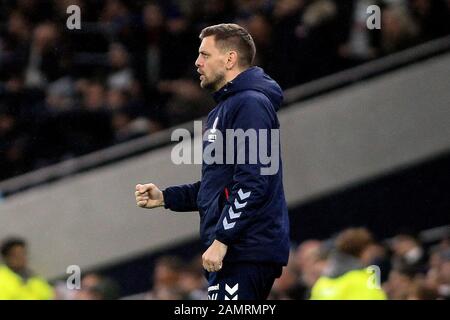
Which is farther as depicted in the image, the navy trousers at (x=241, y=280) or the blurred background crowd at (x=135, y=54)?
the blurred background crowd at (x=135, y=54)

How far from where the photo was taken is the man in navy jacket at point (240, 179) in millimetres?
5164

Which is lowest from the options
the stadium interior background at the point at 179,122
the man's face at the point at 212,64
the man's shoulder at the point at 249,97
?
the man's shoulder at the point at 249,97

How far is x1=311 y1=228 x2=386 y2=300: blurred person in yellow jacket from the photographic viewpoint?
6832mm

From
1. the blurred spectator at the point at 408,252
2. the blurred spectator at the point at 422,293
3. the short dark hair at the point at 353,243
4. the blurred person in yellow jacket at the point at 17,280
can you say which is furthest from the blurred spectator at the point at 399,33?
the blurred spectator at the point at 422,293

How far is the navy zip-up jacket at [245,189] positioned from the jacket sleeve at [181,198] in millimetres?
166

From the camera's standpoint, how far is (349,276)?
7152 mm

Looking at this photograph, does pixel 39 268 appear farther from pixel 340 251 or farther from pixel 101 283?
pixel 340 251

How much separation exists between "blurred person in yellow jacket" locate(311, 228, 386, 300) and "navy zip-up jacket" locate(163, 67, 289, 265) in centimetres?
153

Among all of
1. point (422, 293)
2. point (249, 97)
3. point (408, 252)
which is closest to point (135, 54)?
point (408, 252)

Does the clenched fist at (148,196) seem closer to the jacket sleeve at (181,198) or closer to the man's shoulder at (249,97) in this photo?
the jacket sleeve at (181,198)

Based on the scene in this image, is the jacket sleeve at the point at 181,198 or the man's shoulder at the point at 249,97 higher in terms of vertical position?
the man's shoulder at the point at 249,97

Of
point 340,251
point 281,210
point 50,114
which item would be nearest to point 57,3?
point 50,114

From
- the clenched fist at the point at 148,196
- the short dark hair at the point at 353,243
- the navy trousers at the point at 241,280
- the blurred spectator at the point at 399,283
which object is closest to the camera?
the navy trousers at the point at 241,280

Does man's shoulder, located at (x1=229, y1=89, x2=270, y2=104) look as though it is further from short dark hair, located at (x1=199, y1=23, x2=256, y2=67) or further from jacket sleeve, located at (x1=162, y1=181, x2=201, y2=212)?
jacket sleeve, located at (x1=162, y1=181, x2=201, y2=212)
